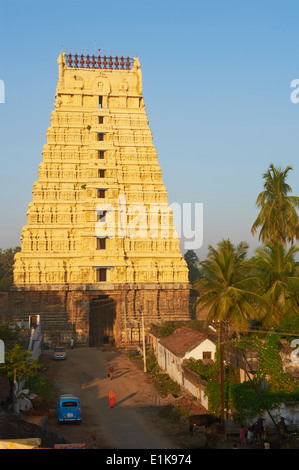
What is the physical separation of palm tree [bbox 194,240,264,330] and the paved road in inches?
315

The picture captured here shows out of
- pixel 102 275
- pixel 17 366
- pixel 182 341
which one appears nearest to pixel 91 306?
pixel 102 275

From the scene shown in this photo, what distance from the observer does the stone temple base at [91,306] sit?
6369 centimetres

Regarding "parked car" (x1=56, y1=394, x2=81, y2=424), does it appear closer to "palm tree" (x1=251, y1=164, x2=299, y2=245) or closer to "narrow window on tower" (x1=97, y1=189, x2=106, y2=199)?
"palm tree" (x1=251, y1=164, x2=299, y2=245)

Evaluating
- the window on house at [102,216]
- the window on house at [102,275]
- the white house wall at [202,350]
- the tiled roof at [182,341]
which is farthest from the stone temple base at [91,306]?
the white house wall at [202,350]

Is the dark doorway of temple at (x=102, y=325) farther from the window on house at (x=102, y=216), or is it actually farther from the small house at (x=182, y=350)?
the small house at (x=182, y=350)

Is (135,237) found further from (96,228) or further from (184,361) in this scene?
(184,361)

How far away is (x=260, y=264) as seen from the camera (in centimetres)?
4088

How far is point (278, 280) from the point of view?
4066cm

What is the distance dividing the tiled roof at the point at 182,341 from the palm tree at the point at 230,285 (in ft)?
19.7

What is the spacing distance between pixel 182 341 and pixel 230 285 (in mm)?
10509

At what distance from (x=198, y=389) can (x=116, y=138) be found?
4278 centimetres
